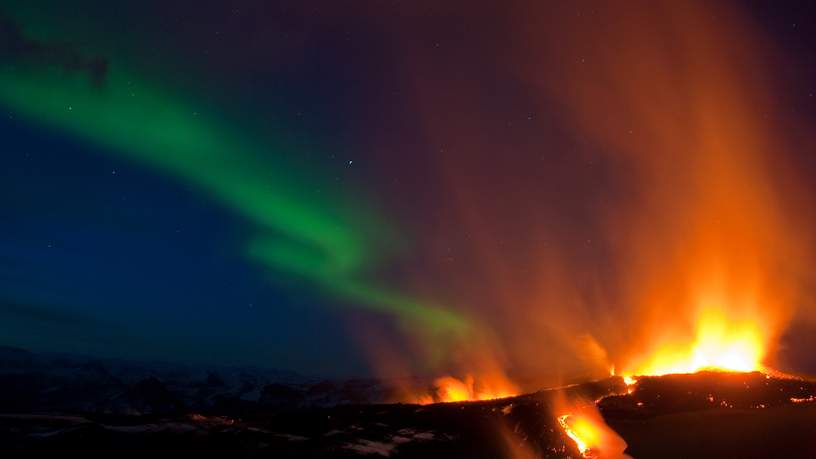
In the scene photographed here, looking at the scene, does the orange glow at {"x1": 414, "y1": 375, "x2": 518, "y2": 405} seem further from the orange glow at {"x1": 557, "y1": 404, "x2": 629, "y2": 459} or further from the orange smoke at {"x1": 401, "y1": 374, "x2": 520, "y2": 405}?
the orange glow at {"x1": 557, "y1": 404, "x2": 629, "y2": 459}

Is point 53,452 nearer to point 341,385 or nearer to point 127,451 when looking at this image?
point 127,451

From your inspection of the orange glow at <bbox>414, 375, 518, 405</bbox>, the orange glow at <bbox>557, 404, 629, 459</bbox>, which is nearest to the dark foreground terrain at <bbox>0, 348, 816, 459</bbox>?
the orange glow at <bbox>557, 404, 629, 459</bbox>

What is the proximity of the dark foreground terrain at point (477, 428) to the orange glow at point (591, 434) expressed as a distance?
1.02 m

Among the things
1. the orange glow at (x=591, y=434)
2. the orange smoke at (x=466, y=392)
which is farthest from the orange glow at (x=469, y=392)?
the orange glow at (x=591, y=434)

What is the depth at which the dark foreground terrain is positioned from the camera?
96.8 feet

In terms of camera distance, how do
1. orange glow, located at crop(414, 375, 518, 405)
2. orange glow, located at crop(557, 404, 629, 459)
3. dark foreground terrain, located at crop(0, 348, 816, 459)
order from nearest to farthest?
dark foreground terrain, located at crop(0, 348, 816, 459)
orange glow, located at crop(557, 404, 629, 459)
orange glow, located at crop(414, 375, 518, 405)

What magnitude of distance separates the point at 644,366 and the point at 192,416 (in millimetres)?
68258

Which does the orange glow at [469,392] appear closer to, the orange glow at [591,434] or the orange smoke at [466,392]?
the orange smoke at [466,392]

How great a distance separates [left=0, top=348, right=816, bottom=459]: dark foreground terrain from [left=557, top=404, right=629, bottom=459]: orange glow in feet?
3.33

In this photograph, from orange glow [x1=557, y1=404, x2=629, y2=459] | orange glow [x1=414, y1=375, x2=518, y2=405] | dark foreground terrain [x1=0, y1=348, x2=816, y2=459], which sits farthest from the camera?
orange glow [x1=414, y1=375, x2=518, y2=405]

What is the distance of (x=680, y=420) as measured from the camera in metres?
50.4

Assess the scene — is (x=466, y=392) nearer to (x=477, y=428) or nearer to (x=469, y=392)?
(x=469, y=392)

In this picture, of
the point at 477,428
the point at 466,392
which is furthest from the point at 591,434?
the point at 466,392

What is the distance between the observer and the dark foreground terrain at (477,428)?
29516 mm
